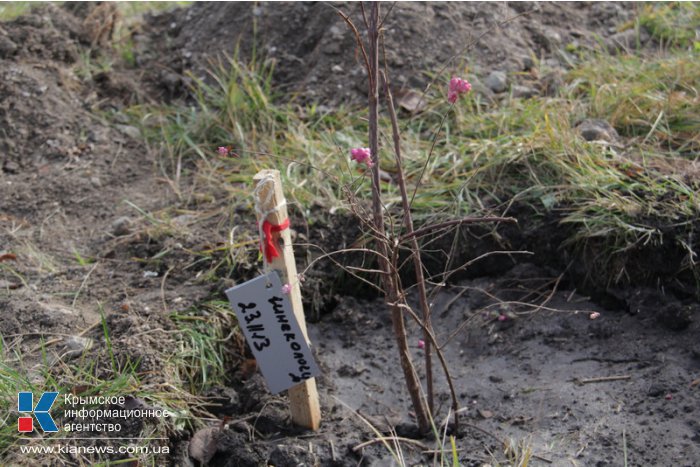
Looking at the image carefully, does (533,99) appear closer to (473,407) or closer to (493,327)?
(493,327)

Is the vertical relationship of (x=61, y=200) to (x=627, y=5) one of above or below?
below

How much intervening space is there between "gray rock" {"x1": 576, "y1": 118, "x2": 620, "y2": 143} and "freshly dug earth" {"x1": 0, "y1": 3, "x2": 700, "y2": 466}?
65 centimetres

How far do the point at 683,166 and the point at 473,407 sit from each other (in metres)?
1.29

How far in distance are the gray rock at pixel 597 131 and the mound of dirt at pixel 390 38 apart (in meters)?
0.72

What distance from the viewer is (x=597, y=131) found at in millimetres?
3016

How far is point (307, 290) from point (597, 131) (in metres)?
1.39

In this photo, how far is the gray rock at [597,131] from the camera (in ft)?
9.85

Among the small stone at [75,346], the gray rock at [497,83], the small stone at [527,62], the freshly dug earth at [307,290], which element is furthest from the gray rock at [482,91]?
the small stone at [75,346]

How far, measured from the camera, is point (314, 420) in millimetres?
2141

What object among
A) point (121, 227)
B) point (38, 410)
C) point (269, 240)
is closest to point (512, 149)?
point (269, 240)

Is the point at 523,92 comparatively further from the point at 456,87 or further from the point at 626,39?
the point at 456,87

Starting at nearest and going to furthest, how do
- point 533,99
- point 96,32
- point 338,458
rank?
point 338,458 → point 533,99 → point 96,32

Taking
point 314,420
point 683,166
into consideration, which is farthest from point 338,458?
point 683,166

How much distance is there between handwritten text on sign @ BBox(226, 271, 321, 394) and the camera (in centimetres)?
188
